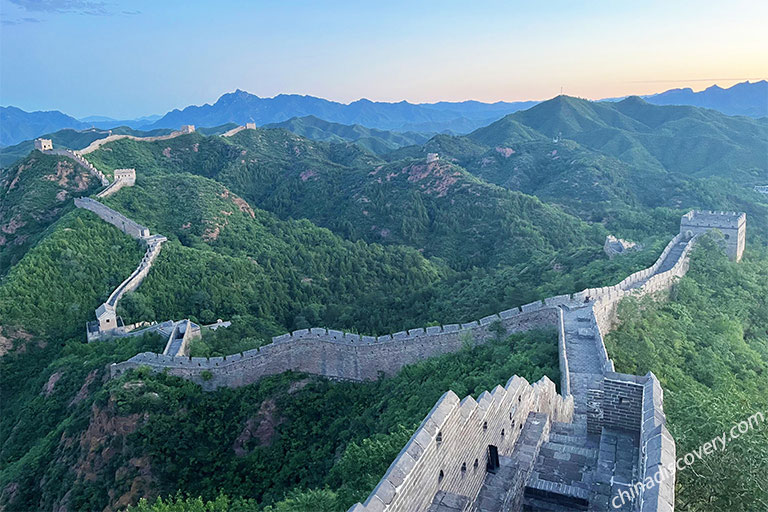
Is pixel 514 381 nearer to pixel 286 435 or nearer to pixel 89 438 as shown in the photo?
pixel 286 435

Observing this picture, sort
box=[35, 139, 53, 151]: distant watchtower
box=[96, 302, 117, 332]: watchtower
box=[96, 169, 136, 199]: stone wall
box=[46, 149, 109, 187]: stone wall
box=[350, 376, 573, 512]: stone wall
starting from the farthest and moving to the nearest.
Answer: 1. box=[35, 139, 53, 151]: distant watchtower
2. box=[46, 149, 109, 187]: stone wall
3. box=[96, 169, 136, 199]: stone wall
4. box=[96, 302, 117, 332]: watchtower
5. box=[350, 376, 573, 512]: stone wall

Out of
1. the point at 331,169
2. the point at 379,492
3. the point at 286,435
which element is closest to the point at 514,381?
the point at 379,492

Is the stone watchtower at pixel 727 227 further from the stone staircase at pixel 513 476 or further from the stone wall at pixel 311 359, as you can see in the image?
the stone staircase at pixel 513 476

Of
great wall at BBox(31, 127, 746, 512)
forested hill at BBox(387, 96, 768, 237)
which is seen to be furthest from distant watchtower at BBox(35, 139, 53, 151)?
forested hill at BBox(387, 96, 768, 237)

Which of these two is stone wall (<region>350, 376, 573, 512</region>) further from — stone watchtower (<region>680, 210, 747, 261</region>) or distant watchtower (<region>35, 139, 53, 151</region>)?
distant watchtower (<region>35, 139, 53, 151</region>)

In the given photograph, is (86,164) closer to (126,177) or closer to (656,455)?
(126,177)

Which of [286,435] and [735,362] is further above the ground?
[735,362]

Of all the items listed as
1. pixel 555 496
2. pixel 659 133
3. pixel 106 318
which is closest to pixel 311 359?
pixel 106 318
